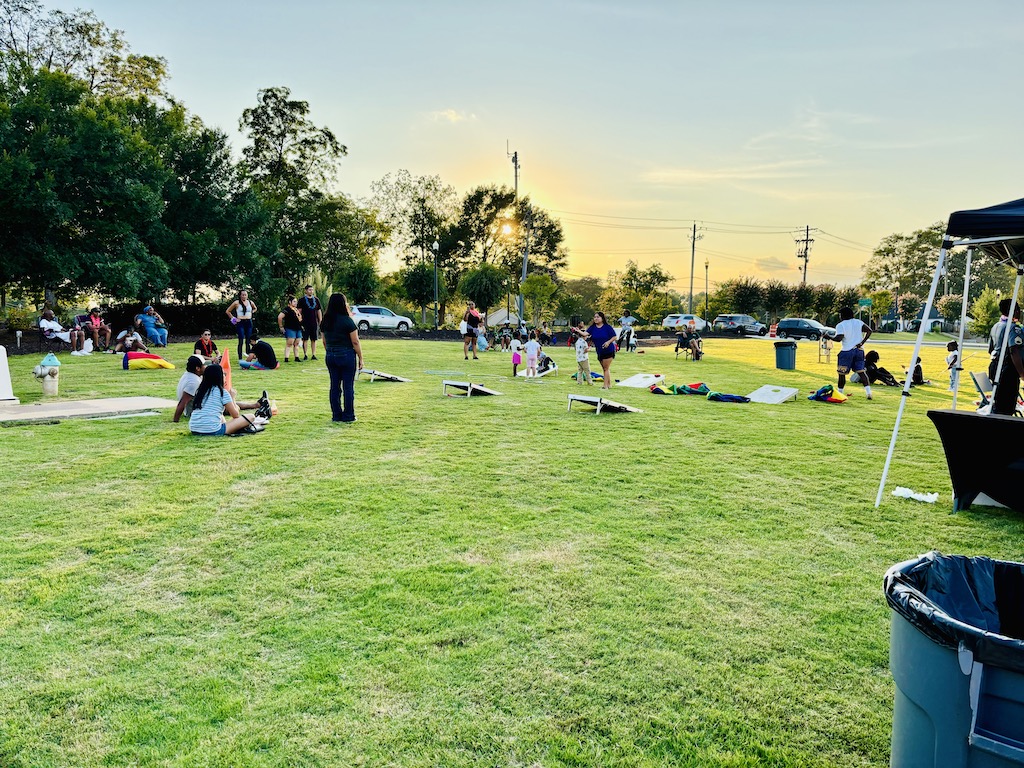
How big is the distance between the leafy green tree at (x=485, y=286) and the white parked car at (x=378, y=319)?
9.67 meters

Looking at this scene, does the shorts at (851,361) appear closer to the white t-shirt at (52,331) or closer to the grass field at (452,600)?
the grass field at (452,600)

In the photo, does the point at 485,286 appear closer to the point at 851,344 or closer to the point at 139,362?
the point at 139,362

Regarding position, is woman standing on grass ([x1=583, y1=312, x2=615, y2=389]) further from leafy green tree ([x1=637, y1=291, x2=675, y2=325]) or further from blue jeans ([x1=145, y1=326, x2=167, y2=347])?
leafy green tree ([x1=637, y1=291, x2=675, y2=325])

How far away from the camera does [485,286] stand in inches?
1778

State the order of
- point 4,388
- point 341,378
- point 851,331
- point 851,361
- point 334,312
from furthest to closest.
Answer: point 851,361 → point 851,331 → point 4,388 → point 341,378 → point 334,312

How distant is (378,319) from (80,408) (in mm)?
27141

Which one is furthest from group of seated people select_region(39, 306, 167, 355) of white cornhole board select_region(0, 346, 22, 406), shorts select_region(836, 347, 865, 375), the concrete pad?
shorts select_region(836, 347, 865, 375)

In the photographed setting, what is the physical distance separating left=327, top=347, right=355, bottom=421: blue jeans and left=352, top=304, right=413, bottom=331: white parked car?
27.2 metres

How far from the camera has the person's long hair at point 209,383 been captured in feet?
25.3

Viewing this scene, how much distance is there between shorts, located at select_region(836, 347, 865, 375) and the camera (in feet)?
43.5

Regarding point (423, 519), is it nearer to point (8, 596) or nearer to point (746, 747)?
point (8, 596)

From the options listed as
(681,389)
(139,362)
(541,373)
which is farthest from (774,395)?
(139,362)

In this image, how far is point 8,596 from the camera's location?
3521mm

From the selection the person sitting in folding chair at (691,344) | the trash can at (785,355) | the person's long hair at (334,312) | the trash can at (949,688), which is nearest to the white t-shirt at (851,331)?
the trash can at (785,355)
